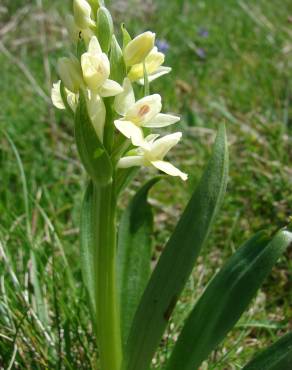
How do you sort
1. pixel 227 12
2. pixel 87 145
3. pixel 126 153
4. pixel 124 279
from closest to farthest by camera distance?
1. pixel 87 145
2. pixel 126 153
3. pixel 124 279
4. pixel 227 12

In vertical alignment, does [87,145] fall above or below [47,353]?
above

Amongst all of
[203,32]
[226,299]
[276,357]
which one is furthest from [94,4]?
[203,32]

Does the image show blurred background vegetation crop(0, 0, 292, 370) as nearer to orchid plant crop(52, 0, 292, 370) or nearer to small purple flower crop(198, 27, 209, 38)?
Answer: small purple flower crop(198, 27, 209, 38)

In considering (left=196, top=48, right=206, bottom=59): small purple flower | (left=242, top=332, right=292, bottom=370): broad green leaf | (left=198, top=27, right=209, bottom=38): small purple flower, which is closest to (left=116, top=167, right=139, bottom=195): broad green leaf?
(left=242, top=332, right=292, bottom=370): broad green leaf

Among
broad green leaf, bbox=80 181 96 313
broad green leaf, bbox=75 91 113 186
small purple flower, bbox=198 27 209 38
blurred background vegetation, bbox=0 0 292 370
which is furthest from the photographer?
small purple flower, bbox=198 27 209 38

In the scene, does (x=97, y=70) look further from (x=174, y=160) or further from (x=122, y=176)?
(x=174, y=160)

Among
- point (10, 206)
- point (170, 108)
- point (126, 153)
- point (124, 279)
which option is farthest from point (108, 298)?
point (170, 108)

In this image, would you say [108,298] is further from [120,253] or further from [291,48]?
[291,48]
